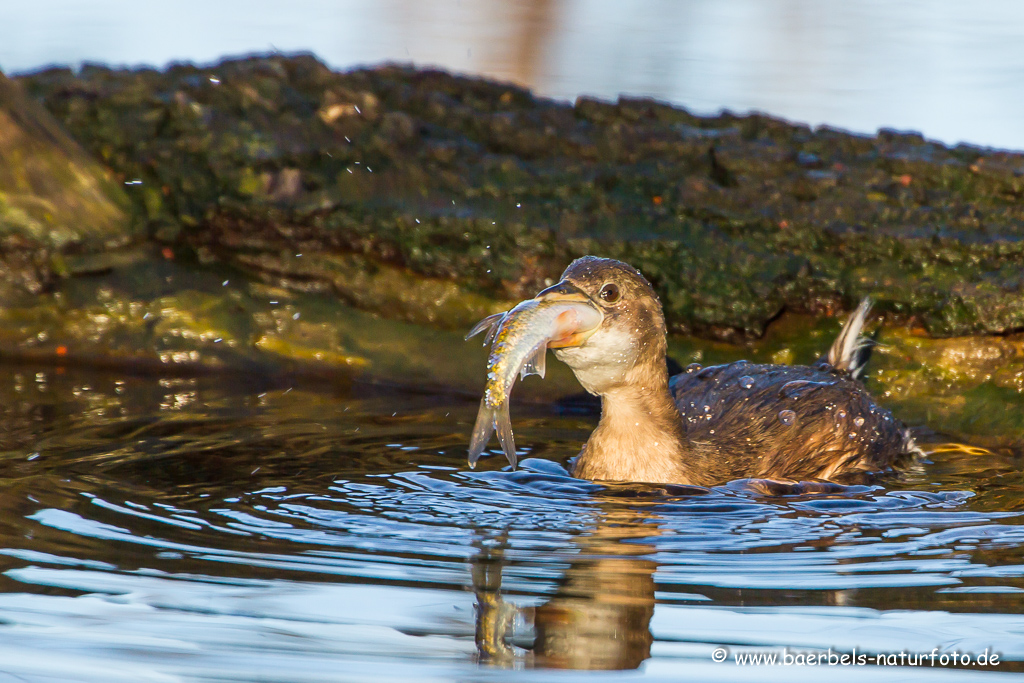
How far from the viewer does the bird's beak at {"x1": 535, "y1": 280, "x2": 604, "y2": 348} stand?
4113 mm

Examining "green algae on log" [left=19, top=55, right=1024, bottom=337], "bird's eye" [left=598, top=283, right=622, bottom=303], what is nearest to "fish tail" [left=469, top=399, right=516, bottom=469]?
"bird's eye" [left=598, top=283, right=622, bottom=303]

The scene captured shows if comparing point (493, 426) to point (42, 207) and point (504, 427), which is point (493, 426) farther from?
point (42, 207)

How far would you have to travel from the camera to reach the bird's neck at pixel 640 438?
446 cm

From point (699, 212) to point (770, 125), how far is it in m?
1.14

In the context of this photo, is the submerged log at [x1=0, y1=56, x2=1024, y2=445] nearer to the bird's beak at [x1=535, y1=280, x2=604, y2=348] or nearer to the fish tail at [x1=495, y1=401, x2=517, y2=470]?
the bird's beak at [x1=535, y1=280, x2=604, y2=348]

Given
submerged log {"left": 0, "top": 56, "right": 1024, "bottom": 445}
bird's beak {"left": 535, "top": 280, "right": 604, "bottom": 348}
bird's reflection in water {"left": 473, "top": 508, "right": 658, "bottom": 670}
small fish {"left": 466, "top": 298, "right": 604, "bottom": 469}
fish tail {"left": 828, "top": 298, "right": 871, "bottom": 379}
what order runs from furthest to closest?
→ 1. submerged log {"left": 0, "top": 56, "right": 1024, "bottom": 445}
2. fish tail {"left": 828, "top": 298, "right": 871, "bottom": 379}
3. bird's beak {"left": 535, "top": 280, "right": 604, "bottom": 348}
4. small fish {"left": 466, "top": 298, "right": 604, "bottom": 469}
5. bird's reflection in water {"left": 473, "top": 508, "right": 658, "bottom": 670}

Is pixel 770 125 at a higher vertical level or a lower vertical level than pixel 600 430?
higher

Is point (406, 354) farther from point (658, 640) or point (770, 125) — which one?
point (658, 640)

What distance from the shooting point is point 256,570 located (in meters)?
3.44

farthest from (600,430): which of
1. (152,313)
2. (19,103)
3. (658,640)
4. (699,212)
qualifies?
(19,103)

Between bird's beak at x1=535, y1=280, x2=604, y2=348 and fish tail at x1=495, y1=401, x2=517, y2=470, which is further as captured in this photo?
bird's beak at x1=535, y1=280, x2=604, y2=348

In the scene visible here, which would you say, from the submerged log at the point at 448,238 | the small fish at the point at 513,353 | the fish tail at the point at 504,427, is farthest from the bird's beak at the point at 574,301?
the submerged log at the point at 448,238

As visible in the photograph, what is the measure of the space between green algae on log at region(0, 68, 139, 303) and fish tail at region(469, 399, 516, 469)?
127 inches

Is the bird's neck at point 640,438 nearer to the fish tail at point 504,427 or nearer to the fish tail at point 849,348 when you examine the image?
the fish tail at point 504,427
